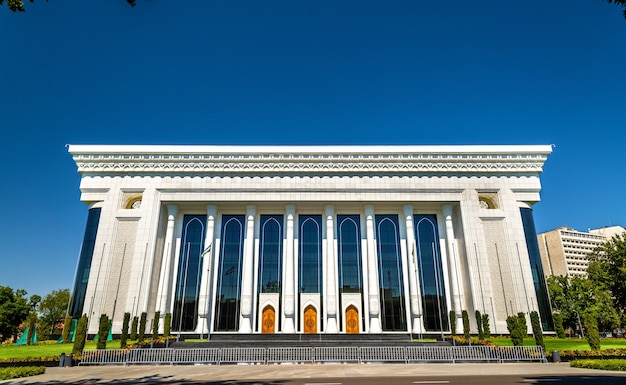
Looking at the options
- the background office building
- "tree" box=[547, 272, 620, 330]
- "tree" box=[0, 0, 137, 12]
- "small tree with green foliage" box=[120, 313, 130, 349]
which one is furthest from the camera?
the background office building

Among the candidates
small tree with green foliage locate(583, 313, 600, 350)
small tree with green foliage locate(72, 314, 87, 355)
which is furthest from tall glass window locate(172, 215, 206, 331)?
small tree with green foliage locate(583, 313, 600, 350)

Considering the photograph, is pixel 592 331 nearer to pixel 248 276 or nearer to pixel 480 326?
pixel 480 326

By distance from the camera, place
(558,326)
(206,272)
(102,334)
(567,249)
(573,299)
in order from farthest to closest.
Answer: (567,249) < (573,299) < (206,272) < (558,326) < (102,334)

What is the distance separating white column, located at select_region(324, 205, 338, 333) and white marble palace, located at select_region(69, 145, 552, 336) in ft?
0.32

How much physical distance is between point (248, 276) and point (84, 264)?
15199 millimetres

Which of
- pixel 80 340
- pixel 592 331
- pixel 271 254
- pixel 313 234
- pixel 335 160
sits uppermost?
pixel 335 160

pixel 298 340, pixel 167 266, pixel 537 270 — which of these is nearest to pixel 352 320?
pixel 298 340

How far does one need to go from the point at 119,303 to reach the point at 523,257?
3746 centimetres

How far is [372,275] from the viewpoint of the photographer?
37156 millimetres

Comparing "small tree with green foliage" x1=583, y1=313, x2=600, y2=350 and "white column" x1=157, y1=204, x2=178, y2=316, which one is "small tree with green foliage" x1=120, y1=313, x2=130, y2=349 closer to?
"white column" x1=157, y1=204, x2=178, y2=316

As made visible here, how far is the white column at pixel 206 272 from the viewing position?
117 feet

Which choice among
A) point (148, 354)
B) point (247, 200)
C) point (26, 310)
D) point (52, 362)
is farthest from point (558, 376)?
point (26, 310)

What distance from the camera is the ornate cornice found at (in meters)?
38.9

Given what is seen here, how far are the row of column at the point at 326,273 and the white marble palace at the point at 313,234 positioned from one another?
105 millimetres
